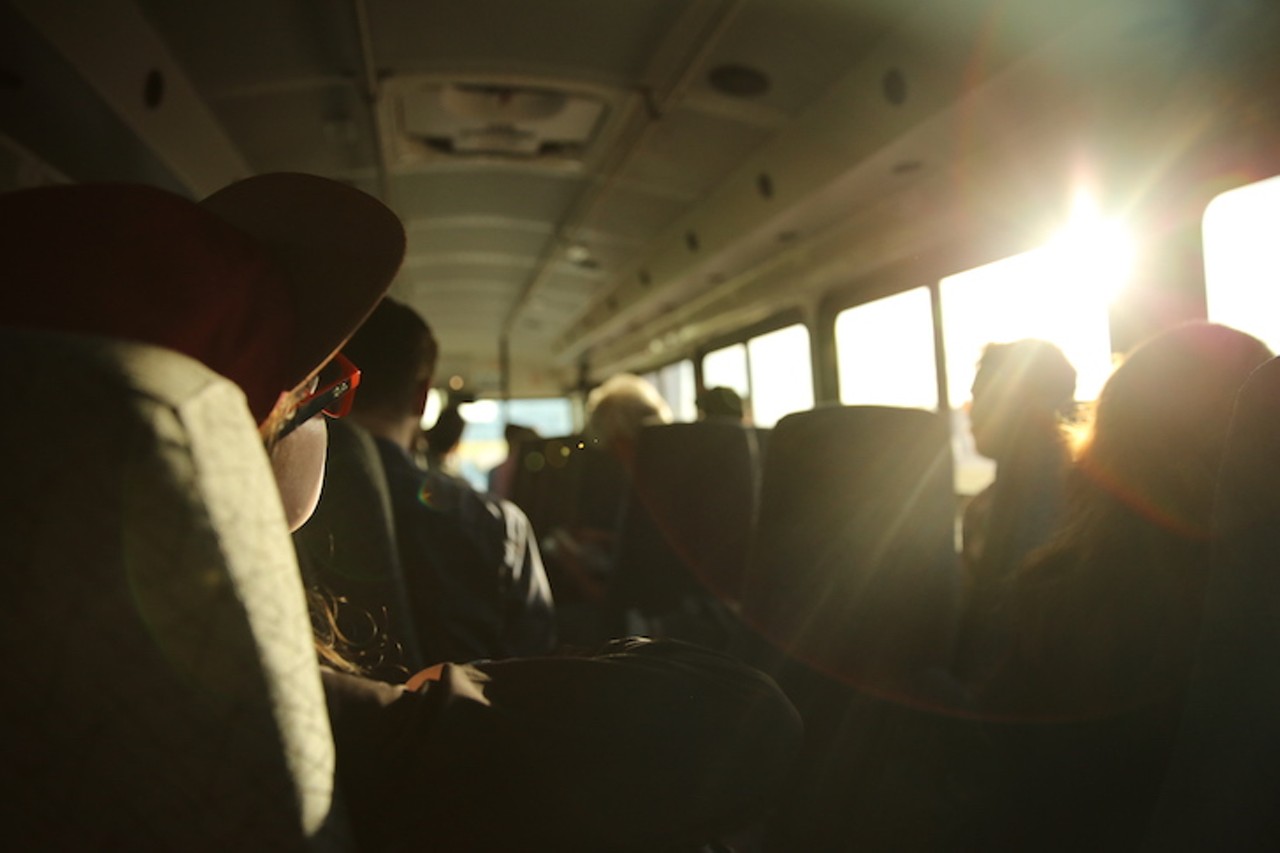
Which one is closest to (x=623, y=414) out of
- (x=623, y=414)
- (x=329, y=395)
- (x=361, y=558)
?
(x=623, y=414)

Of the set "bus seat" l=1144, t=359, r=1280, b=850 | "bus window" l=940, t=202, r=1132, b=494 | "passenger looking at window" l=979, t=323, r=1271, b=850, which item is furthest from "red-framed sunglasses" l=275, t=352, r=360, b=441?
"bus window" l=940, t=202, r=1132, b=494

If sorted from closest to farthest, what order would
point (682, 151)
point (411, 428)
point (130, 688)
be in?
point (130, 688), point (411, 428), point (682, 151)

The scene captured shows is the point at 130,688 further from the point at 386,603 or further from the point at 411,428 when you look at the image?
the point at 411,428

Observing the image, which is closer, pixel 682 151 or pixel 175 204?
A: pixel 175 204

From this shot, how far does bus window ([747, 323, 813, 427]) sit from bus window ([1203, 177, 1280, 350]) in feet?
10.9

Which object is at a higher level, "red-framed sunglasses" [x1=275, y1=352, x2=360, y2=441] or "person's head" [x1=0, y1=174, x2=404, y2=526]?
"person's head" [x1=0, y1=174, x2=404, y2=526]

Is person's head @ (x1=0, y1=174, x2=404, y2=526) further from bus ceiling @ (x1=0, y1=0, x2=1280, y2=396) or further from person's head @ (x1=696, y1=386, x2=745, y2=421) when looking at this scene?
person's head @ (x1=696, y1=386, x2=745, y2=421)

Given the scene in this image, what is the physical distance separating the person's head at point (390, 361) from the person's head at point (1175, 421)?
1.42 meters

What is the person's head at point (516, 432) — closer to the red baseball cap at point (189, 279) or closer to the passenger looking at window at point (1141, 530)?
the passenger looking at window at point (1141, 530)

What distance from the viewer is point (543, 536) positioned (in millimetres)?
5223

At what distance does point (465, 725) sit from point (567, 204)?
241 inches

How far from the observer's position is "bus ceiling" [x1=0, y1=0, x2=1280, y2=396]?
116 inches

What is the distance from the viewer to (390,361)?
5.96ft

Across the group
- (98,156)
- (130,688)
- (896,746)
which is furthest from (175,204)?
(98,156)
